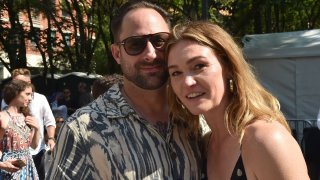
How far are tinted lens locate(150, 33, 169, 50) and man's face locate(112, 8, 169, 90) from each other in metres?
0.02

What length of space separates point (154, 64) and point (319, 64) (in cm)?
803

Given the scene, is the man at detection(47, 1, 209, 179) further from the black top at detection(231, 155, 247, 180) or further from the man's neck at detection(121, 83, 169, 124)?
the black top at detection(231, 155, 247, 180)

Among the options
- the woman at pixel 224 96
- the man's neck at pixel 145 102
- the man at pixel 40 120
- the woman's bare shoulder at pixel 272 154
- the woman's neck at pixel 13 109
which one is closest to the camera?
the woman's bare shoulder at pixel 272 154

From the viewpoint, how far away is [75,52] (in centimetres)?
2336

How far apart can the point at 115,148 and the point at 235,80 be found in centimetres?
64

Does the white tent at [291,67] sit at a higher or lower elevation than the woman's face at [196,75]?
lower

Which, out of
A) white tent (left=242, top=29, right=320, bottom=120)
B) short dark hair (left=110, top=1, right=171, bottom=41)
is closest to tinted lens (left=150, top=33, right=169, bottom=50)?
short dark hair (left=110, top=1, right=171, bottom=41)

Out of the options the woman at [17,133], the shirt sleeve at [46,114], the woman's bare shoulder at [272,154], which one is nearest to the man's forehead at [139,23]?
the woman's bare shoulder at [272,154]

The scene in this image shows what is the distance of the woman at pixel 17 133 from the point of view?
5859mm

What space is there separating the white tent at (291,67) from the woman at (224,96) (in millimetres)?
7495

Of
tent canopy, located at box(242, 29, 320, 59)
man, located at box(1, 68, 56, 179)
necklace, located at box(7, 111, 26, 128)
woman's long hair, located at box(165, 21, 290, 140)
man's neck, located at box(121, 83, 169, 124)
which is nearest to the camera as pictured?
woman's long hair, located at box(165, 21, 290, 140)

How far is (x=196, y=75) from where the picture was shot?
2.23m

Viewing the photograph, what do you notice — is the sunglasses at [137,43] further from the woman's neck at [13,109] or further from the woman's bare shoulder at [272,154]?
the woman's neck at [13,109]

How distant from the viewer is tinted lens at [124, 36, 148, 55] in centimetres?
229
